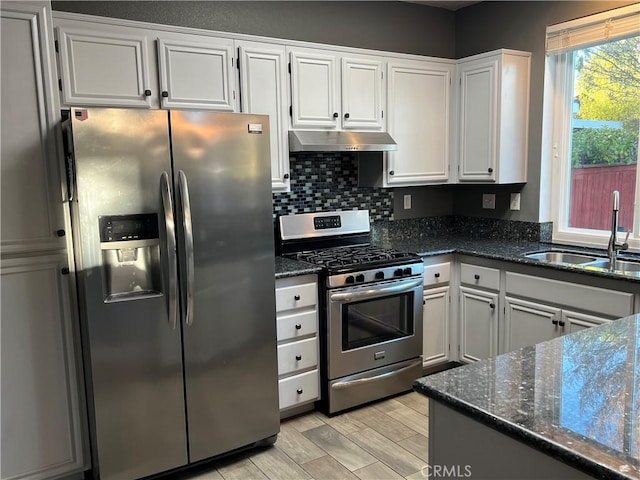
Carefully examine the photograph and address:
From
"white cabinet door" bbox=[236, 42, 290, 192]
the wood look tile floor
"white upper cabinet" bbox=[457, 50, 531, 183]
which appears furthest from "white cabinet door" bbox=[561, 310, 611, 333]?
"white cabinet door" bbox=[236, 42, 290, 192]

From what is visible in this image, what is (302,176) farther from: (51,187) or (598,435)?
(598,435)

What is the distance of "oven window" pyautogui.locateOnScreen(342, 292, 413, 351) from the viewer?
9.95ft

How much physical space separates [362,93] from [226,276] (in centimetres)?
163

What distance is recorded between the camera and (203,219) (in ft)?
7.77

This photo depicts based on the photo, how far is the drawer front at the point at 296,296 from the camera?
2.81 meters

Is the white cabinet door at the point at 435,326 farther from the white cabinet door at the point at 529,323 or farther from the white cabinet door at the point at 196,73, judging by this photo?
the white cabinet door at the point at 196,73

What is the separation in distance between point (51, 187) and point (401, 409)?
2266 millimetres

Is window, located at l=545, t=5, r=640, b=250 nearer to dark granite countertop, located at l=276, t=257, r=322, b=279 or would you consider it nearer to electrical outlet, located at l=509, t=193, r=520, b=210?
electrical outlet, located at l=509, t=193, r=520, b=210

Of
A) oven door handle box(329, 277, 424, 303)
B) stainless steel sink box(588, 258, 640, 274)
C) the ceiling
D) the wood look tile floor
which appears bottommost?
the wood look tile floor

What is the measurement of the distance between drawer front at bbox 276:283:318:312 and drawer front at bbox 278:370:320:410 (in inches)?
16.3

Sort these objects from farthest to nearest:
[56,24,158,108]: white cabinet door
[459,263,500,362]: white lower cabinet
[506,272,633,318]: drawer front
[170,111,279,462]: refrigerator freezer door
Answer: [459,263,500,362]: white lower cabinet → [506,272,633,318]: drawer front → [56,24,158,108]: white cabinet door → [170,111,279,462]: refrigerator freezer door

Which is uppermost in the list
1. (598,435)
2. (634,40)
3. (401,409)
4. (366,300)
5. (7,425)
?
(634,40)

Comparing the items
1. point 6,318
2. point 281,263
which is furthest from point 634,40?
point 6,318

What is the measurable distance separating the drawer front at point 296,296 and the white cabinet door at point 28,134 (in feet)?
3.76
